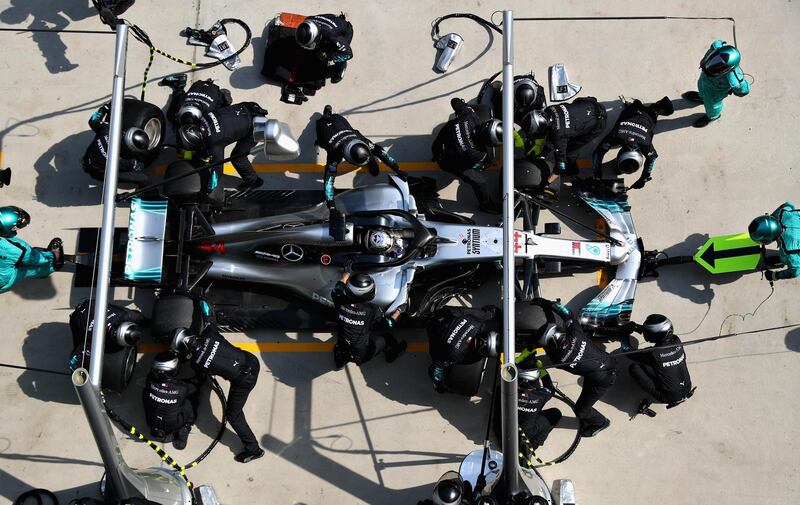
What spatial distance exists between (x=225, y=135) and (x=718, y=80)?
5803 millimetres

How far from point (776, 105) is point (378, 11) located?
5370 mm

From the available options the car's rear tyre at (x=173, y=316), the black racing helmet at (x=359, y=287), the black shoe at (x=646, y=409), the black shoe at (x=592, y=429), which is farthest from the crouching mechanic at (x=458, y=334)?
the car's rear tyre at (x=173, y=316)

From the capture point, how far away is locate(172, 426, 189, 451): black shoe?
819 centimetres

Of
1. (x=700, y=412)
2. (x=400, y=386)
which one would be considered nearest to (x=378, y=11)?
(x=400, y=386)

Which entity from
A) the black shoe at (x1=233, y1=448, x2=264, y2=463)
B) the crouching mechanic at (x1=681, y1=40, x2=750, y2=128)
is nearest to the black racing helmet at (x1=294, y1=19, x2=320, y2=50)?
the crouching mechanic at (x1=681, y1=40, x2=750, y2=128)

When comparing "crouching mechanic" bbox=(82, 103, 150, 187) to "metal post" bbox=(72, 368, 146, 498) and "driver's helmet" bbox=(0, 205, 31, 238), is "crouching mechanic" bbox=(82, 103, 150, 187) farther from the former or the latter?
"metal post" bbox=(72, 368, 146, 498)

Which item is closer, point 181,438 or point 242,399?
point 242,399

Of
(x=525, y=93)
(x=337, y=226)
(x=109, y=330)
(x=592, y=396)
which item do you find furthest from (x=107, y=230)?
(x=592, y=396)

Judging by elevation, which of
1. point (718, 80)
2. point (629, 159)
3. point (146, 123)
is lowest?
point (629, 159)

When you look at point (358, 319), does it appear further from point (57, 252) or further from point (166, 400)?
point (57, 252)

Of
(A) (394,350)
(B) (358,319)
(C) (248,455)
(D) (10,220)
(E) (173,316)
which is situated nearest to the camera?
(B) (358,319)

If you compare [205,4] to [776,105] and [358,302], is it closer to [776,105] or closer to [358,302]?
[358,302]

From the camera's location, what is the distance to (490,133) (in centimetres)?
793

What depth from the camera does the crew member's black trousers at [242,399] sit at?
7.90 m
